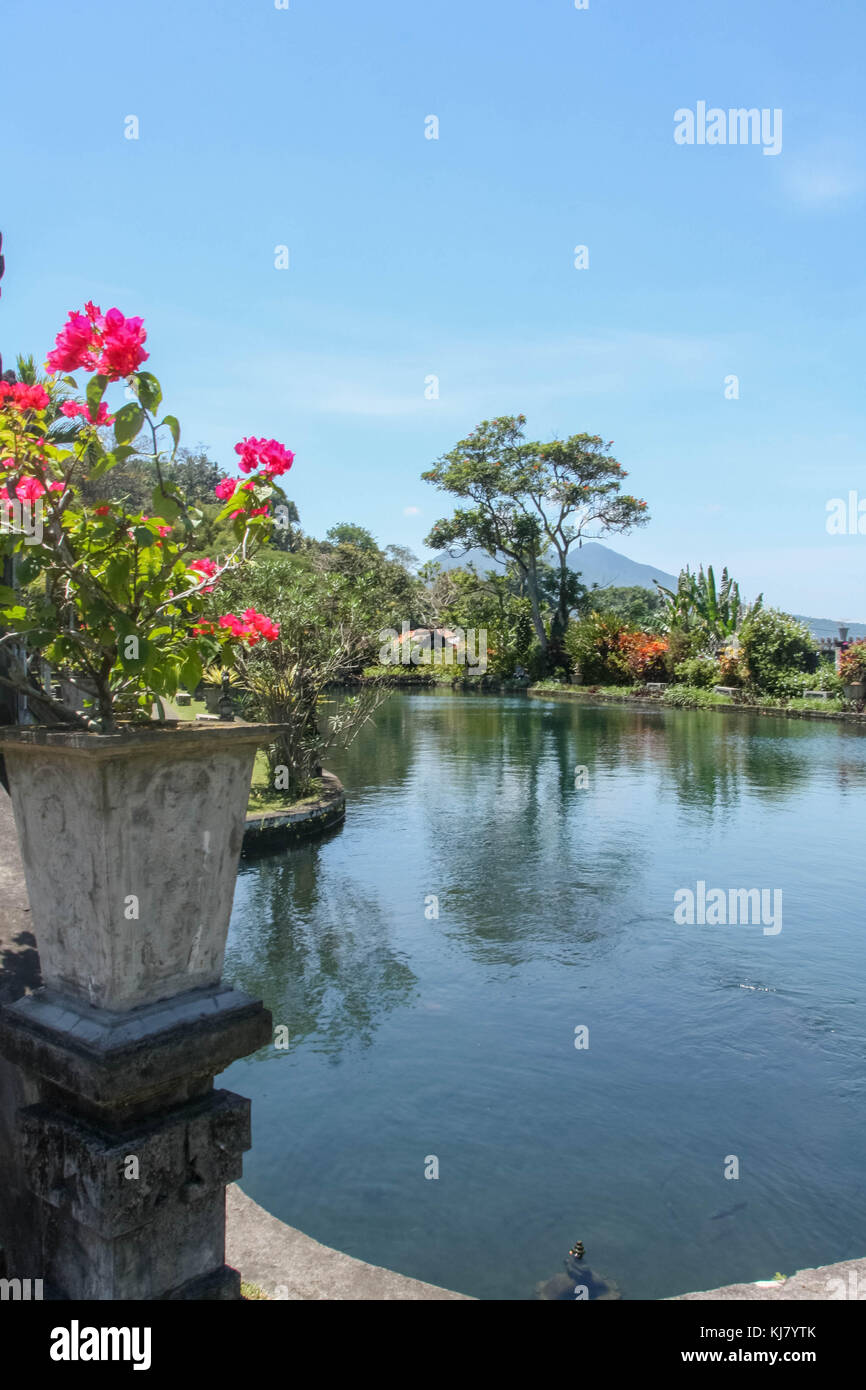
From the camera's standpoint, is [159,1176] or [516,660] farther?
[516,660]

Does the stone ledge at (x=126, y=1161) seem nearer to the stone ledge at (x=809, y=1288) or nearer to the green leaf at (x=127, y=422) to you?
the green leaf at (x=127, y=422)

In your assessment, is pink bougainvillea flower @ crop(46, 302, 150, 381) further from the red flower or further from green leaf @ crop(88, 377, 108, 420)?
the red flower

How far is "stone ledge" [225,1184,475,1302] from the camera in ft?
8.72

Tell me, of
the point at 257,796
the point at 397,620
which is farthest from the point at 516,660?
the point at 257,796

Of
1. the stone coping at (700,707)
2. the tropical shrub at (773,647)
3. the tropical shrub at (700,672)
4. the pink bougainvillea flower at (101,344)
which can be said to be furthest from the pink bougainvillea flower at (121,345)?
the tropical shrub at (700,672)

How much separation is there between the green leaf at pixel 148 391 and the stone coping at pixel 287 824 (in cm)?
788

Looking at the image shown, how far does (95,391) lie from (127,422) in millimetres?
92

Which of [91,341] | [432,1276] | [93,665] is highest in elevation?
[91,341]

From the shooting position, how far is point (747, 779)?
14.7m

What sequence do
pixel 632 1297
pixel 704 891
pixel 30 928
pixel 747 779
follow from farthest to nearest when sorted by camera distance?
pixel 747 779, pixel 704 891, pixel 632 1297, pixel 30 928

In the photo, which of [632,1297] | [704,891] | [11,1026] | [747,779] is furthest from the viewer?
[747,779]
